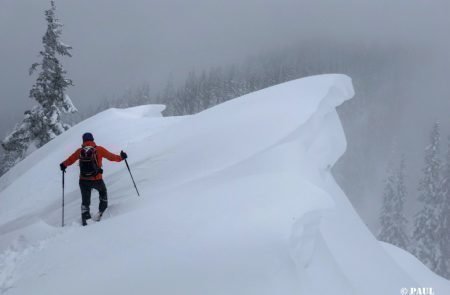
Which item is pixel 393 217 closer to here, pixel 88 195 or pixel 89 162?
pixel 88 195

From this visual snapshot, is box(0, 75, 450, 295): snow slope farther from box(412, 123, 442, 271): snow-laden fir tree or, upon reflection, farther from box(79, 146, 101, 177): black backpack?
box(412, 123, 442, 271): snow-laden fir tree

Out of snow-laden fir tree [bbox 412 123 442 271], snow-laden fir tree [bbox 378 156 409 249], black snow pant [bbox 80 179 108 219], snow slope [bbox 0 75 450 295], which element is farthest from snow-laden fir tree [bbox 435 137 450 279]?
black snow pant [bbox 80 179 108 219]

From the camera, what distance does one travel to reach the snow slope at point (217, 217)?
7137 millimetres

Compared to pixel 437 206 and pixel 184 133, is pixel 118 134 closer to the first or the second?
pixel 184 133

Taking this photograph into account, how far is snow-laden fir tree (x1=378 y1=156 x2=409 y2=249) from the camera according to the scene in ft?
158

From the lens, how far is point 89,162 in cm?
1031

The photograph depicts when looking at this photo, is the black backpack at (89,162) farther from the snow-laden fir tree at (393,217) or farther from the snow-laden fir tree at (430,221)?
the snow-laden fir tree at (393,217)

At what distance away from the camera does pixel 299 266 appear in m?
7.13

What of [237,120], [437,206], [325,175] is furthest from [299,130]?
[437,206]

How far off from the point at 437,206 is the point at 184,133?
4593 cm

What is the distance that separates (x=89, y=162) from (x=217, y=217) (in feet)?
13.0

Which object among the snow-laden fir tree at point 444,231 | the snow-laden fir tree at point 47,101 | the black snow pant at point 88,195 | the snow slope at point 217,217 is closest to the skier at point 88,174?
the black snow pant at point 88,195

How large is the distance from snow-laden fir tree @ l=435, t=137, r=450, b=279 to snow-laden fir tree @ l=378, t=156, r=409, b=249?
3.73 meters

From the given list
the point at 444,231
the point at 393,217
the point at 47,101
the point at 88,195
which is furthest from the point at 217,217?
the point at 393,217
